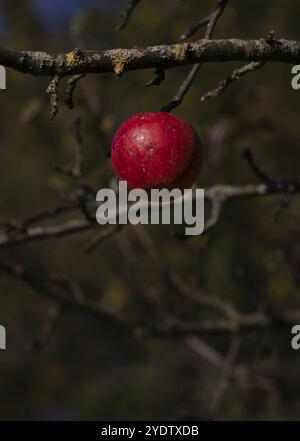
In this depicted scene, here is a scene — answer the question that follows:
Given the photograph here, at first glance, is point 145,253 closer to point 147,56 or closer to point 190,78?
point 190,78

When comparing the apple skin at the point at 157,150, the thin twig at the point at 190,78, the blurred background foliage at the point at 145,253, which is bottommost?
the apple skin at the point at 157,150

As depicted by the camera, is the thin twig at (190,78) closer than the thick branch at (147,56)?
No

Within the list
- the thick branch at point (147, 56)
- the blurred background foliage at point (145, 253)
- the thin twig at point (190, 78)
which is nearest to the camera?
the thick branch at point (147, 56)

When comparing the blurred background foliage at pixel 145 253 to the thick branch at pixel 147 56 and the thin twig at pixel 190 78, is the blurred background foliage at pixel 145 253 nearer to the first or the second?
the thin twig at pixel 190 78

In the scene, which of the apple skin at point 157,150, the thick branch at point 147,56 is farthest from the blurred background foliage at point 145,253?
the thick branch at point 147,56

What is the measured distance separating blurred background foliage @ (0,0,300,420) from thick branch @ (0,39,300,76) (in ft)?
5.66

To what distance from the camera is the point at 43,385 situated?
6605mm

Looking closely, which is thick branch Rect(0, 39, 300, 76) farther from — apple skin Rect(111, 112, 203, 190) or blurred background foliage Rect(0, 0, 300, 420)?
blurred background foliage Rect(0, 0, 300, 420)

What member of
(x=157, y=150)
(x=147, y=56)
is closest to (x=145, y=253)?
(x=157, y=150)

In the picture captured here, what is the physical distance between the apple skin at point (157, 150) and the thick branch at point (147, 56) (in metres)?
0.24

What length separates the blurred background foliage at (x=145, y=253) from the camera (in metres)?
4.35

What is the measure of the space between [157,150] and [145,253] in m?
3.99

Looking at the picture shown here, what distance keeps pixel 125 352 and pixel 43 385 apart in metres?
0.98
